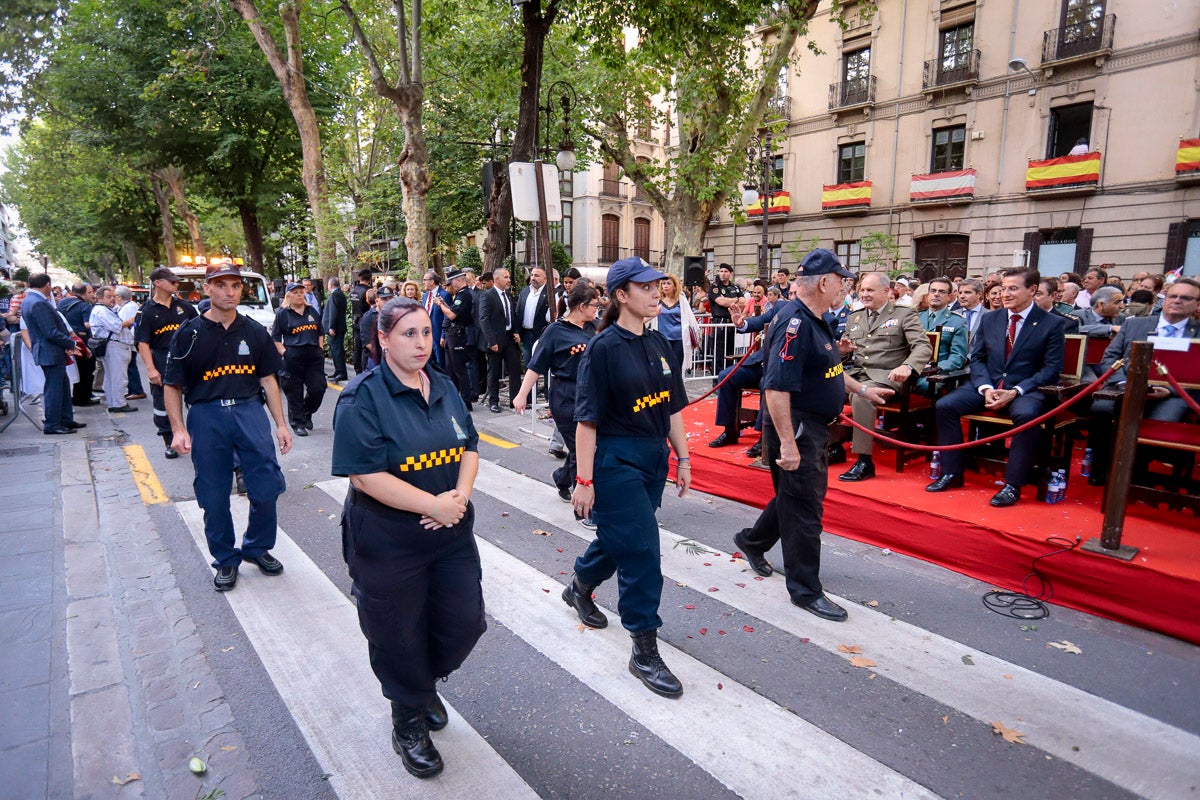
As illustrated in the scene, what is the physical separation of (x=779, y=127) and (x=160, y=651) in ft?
79.9

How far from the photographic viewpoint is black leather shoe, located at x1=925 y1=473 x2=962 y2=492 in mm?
5703

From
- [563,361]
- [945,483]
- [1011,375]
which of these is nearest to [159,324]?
[563,361]

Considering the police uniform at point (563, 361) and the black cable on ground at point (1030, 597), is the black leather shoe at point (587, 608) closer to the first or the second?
the police uniform at point (563, 361)

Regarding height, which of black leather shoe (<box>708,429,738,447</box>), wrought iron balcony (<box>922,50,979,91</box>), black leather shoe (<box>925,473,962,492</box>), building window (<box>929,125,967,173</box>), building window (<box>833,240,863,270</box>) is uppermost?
wrought iron balcony (<box>922,50,979,91</box>)

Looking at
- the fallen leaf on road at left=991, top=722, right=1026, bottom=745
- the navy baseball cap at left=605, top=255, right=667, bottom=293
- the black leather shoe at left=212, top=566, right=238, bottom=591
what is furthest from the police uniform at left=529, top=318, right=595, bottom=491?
the fallen leaf on road at left=991, top=722, right=1026, bottom=745

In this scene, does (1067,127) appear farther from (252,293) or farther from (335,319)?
(252,293)

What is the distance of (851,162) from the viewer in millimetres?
29062

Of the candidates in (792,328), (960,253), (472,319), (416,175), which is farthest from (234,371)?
(960,253)

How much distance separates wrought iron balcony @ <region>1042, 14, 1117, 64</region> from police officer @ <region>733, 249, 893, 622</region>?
2451cm

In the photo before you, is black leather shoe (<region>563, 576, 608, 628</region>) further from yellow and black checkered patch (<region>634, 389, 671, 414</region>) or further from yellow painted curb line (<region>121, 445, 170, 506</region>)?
yellow painted curb line (<region>121, 445, 170, 506</region>)

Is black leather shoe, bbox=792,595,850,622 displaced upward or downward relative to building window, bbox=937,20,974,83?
downward

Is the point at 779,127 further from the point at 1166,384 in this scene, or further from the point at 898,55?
the point at 1166,384

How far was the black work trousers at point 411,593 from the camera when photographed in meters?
2.71

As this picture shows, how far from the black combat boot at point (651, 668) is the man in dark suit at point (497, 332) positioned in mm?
7661
